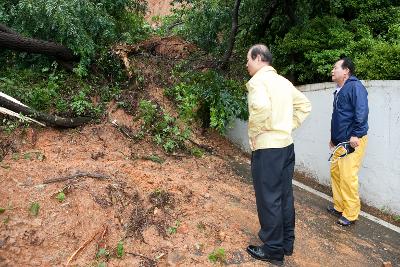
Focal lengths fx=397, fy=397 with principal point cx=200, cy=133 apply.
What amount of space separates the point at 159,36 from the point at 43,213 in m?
6.16

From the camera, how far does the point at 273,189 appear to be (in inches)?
144

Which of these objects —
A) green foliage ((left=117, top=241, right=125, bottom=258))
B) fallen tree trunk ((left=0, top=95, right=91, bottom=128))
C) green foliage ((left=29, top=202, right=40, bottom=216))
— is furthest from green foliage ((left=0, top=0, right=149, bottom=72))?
green foliage ((left=117, top=241, right=125, bottom=258))

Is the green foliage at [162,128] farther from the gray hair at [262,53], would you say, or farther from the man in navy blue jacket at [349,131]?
the gray hair at [262,53]

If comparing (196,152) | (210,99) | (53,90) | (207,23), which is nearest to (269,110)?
(196,152)

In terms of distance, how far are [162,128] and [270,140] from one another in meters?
3.06

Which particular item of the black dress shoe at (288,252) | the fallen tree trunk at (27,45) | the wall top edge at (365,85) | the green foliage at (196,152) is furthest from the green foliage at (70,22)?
the black dress shoe at (288,252)

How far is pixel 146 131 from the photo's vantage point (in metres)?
6.35

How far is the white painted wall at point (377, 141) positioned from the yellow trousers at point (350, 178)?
2.04 ft

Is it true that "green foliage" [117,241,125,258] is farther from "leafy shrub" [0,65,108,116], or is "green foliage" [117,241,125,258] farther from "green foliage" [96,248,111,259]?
"leafy shrub" [0,65,108,116]

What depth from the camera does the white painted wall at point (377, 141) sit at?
522 centimetres

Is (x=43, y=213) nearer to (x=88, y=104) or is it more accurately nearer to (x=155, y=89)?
(x=88, y=104)

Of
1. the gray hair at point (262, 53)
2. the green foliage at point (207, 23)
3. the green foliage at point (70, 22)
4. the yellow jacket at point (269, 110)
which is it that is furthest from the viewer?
the green foliage at point (207, 23)

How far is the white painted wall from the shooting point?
5223 millimetres

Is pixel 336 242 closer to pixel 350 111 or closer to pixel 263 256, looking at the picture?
pixel 263 256
